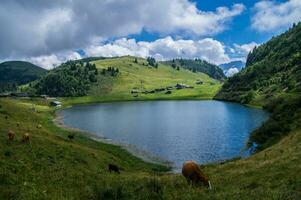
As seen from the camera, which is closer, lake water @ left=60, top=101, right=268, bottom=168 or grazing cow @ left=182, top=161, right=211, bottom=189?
grazing cow @ left=182, top=161, right=211, bottom=189

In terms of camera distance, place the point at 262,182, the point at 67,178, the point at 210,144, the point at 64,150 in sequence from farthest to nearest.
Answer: the point at 210,144 → the point at 64,150 → the point at 67,178 → the point at 262,182

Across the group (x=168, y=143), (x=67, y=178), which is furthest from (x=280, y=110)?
(x=67, y=178)

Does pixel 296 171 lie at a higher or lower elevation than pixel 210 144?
higher

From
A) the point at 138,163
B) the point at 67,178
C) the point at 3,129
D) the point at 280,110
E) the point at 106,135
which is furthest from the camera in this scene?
the point at 106,135

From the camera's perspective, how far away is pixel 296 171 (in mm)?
27766

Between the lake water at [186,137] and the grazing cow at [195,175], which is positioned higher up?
the grazing cow at [195,175]

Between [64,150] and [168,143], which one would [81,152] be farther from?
[168,143]

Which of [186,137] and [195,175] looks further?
[186,137]

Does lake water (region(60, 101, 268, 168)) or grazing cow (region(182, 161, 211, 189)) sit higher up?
grazing cow (region(182, 161, 211, 189))

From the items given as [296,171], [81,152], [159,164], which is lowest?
[159,164]

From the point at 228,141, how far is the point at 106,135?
40893 millimetres

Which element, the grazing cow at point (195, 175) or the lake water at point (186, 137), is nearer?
the grazing cow at point (195, 175)

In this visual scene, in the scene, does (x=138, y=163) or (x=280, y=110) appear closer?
(x=138, y=163)

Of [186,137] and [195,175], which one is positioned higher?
[195,175]
